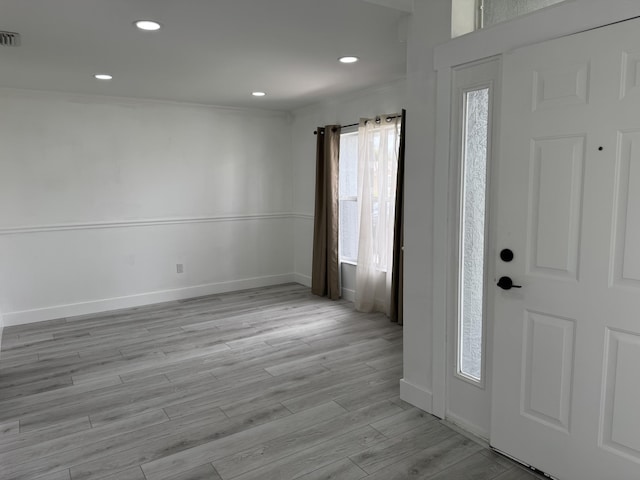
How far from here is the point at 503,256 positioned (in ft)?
7.34

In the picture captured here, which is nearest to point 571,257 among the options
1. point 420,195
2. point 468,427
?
point 420,195

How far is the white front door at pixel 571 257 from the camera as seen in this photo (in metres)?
1.82

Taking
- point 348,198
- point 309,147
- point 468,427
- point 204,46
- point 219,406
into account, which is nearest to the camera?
point 468,427

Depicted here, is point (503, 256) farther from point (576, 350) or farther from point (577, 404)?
point (577, 404)

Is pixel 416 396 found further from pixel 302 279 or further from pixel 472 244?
pixel 302 279

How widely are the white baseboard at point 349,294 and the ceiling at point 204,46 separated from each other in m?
2.33

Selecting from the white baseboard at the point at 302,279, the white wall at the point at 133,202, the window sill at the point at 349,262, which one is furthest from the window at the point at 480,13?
the white baseboard at the point at 302,279

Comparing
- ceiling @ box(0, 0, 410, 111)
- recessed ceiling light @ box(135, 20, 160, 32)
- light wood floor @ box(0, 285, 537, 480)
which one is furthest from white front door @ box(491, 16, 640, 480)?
recessed ceiling light @ box(135, 20, 160, 32)

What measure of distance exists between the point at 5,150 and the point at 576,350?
17.1 feet

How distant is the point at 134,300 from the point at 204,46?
10.7 feet

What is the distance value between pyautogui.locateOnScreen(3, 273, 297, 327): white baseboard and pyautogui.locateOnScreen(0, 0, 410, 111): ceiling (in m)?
2.30

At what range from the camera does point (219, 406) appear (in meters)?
2.96

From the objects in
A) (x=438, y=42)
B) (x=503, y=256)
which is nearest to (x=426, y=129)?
(x=438, y=42)

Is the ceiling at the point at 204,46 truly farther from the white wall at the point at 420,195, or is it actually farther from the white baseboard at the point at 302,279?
the white baseboard at the point at 302,279
